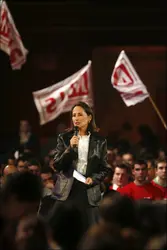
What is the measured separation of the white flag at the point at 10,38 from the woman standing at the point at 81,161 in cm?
423

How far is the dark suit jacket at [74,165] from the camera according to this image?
10656 mm

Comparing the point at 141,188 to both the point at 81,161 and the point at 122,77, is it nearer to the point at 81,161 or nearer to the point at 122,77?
the point at 81,161

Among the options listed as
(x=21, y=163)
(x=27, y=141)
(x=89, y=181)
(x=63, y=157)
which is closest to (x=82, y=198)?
(x=89, y=181)

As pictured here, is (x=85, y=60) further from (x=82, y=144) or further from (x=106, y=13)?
(x=82, y=144)

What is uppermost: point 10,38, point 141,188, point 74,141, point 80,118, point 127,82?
point 10,38

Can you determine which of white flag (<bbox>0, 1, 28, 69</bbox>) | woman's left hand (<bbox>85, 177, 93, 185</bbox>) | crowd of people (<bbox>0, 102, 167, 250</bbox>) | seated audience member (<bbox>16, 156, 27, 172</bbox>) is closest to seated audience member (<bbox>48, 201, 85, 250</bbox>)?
crowd of people (<bbox>0, 102, 167, 250</bbox>)

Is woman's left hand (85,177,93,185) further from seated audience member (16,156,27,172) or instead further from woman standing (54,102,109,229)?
seated audience member (16,156,27,172)

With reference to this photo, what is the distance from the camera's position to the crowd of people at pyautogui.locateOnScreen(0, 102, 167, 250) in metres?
6.25

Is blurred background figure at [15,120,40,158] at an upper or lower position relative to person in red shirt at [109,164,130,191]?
upper

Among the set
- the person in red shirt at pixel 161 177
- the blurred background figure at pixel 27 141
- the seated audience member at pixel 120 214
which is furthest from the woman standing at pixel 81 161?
the blurred background figure at pixel 27 141

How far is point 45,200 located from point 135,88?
4.41 metres

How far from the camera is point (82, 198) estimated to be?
1070cm

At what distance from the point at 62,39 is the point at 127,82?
793cm

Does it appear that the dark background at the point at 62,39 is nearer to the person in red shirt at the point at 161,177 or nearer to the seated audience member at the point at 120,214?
the person in red shirt at the point at 161,177
